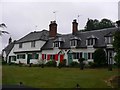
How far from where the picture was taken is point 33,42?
55.7 meters

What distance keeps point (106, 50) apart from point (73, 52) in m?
7.23

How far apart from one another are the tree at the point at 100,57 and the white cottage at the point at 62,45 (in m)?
1.42

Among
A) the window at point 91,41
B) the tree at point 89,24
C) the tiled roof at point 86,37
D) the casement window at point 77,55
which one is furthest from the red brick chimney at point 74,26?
the tree at point 89,24

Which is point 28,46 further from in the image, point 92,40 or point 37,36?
point 92,40

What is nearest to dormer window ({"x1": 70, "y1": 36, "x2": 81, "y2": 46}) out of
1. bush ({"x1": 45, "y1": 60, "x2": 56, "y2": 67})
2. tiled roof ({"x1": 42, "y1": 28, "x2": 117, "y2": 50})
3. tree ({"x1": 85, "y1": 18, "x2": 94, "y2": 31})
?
tiled roof ({"x1": 42, "y1": 28, "x2": 117, "y2": 50})

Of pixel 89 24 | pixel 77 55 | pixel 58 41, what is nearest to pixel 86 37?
pixel 77 55

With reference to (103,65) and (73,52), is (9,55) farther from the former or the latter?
(103,65)

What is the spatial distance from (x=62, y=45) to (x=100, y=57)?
36.8 feet

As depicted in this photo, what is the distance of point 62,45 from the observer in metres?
49.3

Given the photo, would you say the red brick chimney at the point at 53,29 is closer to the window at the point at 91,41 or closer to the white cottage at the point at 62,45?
the white cottage at the point at 62,45

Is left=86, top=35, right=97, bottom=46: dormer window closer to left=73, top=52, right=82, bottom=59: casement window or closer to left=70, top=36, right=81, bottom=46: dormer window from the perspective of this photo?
left=73, top=52, right=82, bottom=59: casement window

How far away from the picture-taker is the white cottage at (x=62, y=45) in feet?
143

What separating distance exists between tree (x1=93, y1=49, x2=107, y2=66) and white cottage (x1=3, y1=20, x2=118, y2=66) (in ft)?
4.65

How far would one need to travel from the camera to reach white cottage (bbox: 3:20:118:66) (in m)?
43.7
